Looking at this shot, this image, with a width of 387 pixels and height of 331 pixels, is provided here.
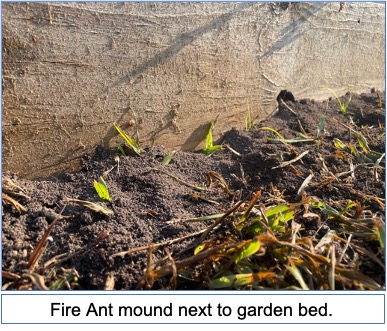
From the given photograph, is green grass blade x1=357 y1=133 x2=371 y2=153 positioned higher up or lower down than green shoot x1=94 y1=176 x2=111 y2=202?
higher up

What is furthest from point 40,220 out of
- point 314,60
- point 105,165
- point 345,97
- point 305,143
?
point 345,97

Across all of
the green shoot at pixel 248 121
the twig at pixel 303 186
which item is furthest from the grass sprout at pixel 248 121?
the twig at pixel 303 186

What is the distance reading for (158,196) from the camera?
1.46 metres

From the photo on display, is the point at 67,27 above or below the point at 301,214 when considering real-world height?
above

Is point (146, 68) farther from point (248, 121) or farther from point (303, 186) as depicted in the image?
point (303, 186)

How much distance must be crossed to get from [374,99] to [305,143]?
89 centimetres

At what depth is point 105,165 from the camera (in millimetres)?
1628

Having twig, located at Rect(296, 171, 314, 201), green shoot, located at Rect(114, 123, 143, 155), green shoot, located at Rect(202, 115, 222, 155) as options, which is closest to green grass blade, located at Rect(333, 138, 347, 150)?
twig, located at Rect(296, 171, 314, 201)

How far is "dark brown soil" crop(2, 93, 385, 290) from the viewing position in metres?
1.19

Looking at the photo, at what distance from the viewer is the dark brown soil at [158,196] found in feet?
3.91

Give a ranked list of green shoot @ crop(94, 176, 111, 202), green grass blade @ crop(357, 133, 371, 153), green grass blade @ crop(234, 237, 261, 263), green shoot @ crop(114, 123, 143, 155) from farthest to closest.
A: 1. green grass blade @ crop(357, 133, 371, 153)
2. green shoot @ crop(114, 123, 143, 155)
3. green shoot @ crop(94, 176, 111, 202)
4. green grass blade @ crop(234, 237, 261, 263)

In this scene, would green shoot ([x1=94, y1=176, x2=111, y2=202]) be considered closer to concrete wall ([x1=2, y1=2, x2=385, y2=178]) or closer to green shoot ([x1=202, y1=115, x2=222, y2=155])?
concrete wall ([x1=2, y1=2, x2=385, y2=178])

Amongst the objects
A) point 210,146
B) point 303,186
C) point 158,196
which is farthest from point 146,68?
point 303,186
